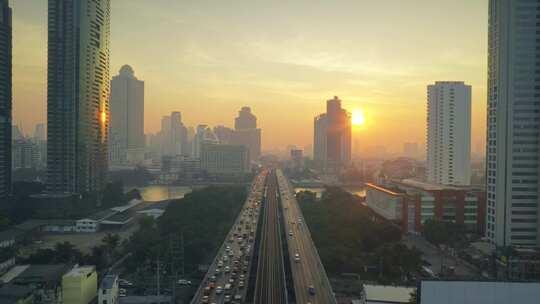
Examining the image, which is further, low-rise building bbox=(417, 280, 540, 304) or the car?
the car

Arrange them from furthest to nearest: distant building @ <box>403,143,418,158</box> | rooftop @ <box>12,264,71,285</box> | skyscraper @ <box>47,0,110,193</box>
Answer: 1. distant building @ <box>403,143,418,158</box>
2. skyscraper @ <box>47,0,110,193</box>
3. rooftop @ <box>12,264,71,285</box>

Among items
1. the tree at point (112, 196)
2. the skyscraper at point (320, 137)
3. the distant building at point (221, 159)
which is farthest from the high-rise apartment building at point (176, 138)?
the tree at point (112, 196)

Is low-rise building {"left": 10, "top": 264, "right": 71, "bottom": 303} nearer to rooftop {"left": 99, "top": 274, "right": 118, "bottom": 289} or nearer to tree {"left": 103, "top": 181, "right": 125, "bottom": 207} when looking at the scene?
rooftop {"left": 99, "top": 274, "right": 118, "bottom": 289}

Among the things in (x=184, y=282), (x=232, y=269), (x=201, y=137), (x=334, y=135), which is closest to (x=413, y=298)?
(x=232, y=269)

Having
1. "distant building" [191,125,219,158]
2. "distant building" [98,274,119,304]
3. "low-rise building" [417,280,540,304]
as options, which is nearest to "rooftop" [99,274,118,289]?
"distant building" [98,274,119,304]

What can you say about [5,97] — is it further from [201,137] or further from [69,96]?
[201,137]

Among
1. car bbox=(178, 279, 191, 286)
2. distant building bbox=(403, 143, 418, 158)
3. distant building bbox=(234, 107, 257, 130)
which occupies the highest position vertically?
distant building bbox=(234, 107, 257, 130)

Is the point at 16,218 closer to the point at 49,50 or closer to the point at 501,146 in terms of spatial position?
the point at 49,50
